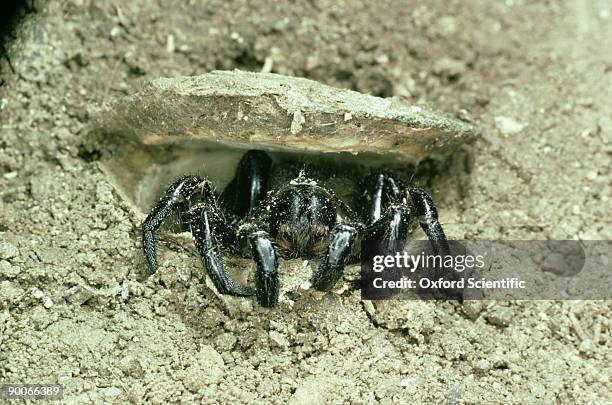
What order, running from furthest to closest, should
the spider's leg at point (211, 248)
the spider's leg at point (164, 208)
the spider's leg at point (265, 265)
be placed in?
the spider's leg at point (164, 208), the spider's leg at point (211, 248), the spider's leg at point (265, 265)

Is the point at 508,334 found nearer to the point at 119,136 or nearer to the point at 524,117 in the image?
the point at 524,117

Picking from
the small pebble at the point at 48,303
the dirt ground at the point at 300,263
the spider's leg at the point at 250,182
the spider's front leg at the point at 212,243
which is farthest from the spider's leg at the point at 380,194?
the small pebble at the point at 48,303

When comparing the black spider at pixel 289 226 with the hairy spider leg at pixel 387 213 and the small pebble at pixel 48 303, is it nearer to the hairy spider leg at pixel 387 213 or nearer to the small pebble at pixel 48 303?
the hairy spider leg at pixel 387 213

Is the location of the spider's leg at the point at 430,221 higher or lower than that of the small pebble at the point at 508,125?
lower

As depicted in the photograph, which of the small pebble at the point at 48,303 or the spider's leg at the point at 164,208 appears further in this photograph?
the spider's leg at the point at 164,208


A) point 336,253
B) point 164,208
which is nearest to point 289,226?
point 336,253

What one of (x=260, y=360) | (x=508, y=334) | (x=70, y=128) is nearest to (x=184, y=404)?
(x=260, y=360)
